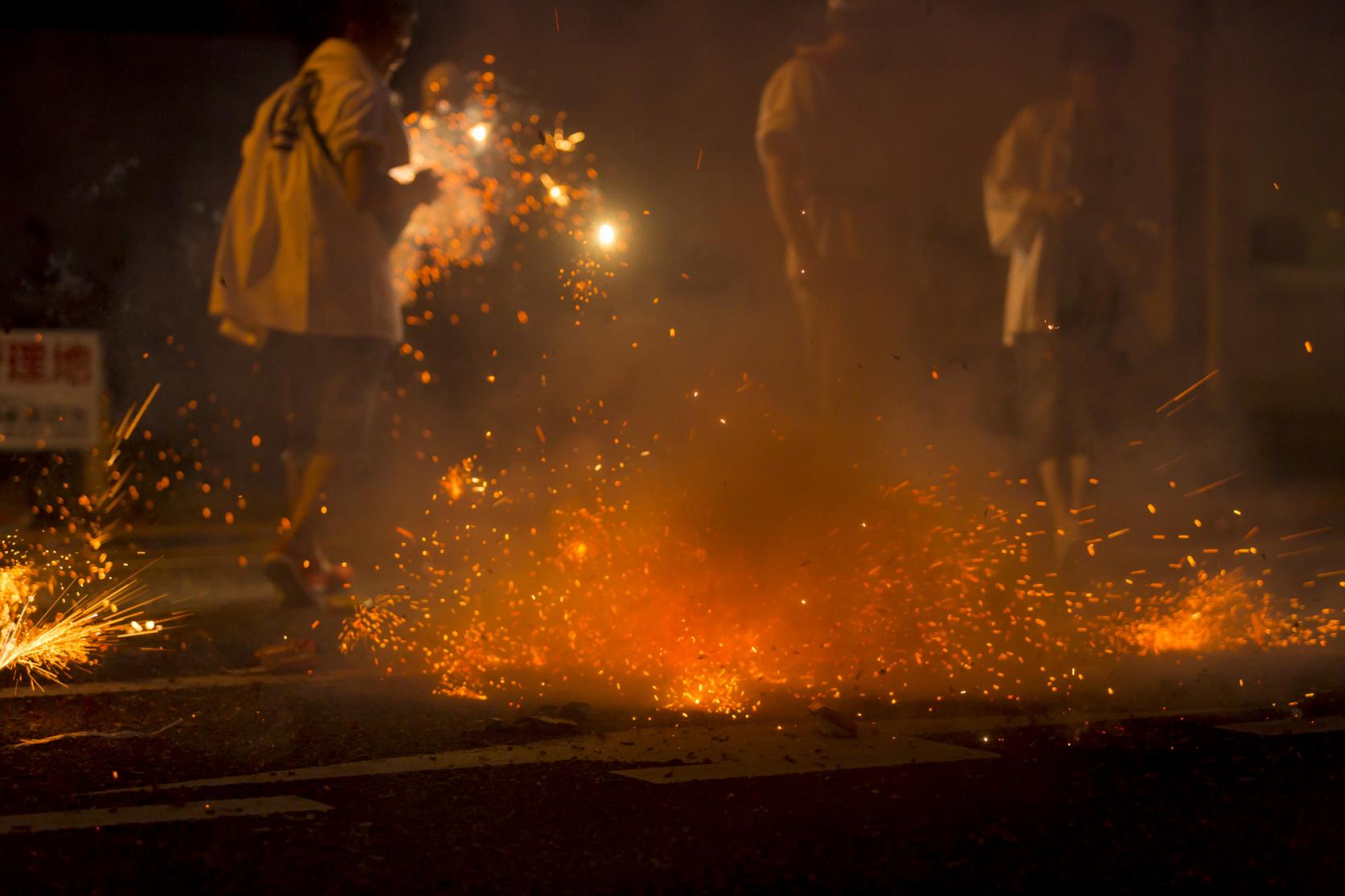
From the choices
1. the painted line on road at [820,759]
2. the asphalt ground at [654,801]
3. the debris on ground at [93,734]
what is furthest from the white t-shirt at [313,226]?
the painted line on road at [820,759]

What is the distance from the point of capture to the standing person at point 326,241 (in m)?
5.00

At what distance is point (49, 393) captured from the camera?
6496 millimetres

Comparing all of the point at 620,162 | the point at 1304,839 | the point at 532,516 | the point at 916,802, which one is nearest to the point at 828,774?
the point at 916,802

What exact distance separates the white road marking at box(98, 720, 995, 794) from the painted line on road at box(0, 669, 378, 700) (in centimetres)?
90

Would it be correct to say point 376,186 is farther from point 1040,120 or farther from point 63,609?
point 1040,120

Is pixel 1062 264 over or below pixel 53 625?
over

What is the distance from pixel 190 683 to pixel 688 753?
139 centimetres

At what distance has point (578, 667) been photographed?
12.3ft

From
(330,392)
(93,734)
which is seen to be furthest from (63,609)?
(93,734)

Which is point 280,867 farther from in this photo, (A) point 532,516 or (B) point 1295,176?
(B) point 1295,176

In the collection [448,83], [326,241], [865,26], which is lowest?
[326,241]

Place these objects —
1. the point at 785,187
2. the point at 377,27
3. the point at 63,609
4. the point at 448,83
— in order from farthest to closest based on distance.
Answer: the point at 448,83 → the point at 785,187 → the point at 377,27 → the point at 63,609

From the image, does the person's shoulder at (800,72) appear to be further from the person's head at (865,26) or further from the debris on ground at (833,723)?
the debris on ground at (833,723)

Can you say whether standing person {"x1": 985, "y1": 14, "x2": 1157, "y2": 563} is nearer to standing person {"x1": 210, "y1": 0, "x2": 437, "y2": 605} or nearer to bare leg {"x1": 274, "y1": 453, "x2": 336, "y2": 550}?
standing person {"x1": 210, "y1": 0, "x2": 437, "y2": 605}
